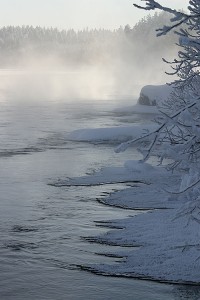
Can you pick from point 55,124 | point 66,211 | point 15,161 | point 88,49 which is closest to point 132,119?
point 55,124

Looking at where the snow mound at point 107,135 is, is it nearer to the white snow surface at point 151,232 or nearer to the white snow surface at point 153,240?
the white snow surface at point 151,232

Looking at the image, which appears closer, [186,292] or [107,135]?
[186,292]

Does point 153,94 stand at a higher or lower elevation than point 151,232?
lower

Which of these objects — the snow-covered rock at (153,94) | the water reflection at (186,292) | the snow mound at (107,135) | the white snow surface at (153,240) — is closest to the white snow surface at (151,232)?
the white snow surface at (153,240)

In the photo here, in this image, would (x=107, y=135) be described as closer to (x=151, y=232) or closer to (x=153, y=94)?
(x=151, y=232)

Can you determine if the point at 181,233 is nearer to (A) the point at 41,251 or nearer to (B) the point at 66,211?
(A) the point at 41,251

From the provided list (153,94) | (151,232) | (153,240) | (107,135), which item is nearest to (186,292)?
(153,240)

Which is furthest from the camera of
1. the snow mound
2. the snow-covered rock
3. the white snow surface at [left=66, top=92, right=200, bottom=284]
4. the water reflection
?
the snow-covered rock

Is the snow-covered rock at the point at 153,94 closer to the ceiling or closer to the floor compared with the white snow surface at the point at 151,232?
closer to the floor

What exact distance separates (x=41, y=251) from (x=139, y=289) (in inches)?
124

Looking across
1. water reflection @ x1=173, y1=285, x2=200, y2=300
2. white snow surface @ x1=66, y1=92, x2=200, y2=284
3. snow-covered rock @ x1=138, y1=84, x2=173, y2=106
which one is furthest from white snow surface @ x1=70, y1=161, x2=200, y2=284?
snow-covered rock @ x1=138, y1=84, x2=173, y2=106

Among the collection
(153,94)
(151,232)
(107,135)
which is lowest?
(153,94)

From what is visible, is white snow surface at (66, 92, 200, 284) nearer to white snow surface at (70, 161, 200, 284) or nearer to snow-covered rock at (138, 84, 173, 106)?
white snow surface at (70, 161, 200, 284)

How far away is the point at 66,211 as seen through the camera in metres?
19.7
